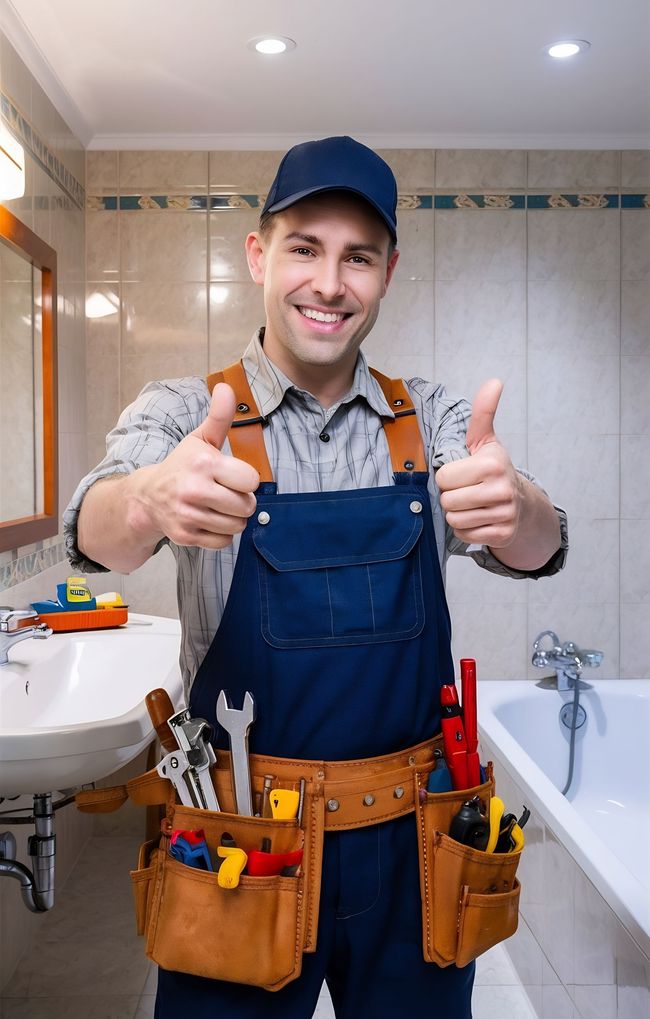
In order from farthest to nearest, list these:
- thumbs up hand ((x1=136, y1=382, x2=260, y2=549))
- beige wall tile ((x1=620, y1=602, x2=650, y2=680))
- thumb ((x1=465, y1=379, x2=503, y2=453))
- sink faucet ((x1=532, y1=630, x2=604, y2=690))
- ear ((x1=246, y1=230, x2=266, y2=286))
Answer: beige wall tile ((x1=620, y1=602, x2=650, y2=680)) → sink faucet ((x1=532, y1=630, x2=604, y2=690)) → ear ((x1=246, y1=230, x2=266, y2=286)) → thumb ((x1=465, y1=379, x2=503, y2=453)) → thumbs up hand ((x1=136, y1=382, x2=260, y2=549))

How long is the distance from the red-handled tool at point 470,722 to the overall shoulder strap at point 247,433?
381mm

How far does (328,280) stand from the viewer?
1.16m

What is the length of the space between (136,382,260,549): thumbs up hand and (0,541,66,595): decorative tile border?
148 cm

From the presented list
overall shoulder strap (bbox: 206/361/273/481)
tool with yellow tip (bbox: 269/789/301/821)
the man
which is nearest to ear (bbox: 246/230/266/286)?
the man

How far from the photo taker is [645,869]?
2.71 meters

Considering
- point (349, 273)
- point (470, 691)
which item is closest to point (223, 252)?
point (349, 273)

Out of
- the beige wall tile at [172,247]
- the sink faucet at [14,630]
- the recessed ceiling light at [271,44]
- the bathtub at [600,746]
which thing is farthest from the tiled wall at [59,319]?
the bathtub at [600,746]

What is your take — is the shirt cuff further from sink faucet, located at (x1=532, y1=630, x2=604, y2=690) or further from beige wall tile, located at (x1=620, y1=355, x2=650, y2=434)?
beige wall tile, located at (x1=620, y1=355, x2=650, y2=434)

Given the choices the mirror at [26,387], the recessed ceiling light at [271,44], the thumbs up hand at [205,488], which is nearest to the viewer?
the thumbs up hand at [205,488]

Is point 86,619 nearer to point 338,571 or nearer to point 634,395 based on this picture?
point 338,571

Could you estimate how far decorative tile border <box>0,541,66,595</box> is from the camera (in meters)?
2.25

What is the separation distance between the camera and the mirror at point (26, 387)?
2236 mm

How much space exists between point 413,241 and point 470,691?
2.34 m

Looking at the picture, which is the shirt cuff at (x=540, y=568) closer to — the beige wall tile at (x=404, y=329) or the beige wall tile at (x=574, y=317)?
the beige wall tile at (x=404, y=329)
